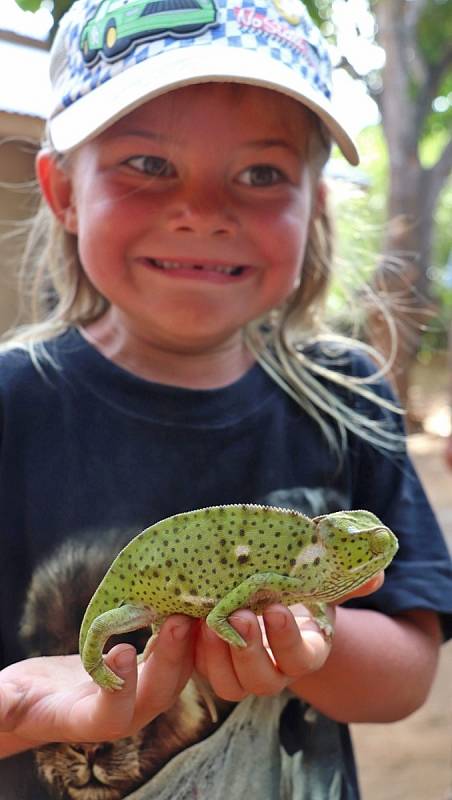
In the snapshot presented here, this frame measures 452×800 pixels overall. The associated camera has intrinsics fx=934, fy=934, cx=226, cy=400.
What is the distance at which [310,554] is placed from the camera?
126 centimetres

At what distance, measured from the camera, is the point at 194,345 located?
1.84 m

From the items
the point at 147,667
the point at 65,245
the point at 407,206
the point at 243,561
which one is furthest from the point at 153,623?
the point at 407,206

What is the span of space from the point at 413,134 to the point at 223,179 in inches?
329

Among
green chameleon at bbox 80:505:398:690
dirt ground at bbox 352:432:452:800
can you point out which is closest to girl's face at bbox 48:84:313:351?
green chameleon at bbox 80:505:398:690

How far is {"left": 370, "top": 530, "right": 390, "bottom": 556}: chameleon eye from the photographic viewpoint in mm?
1251

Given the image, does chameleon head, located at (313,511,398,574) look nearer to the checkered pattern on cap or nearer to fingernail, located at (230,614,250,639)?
fingernail, located at (230,614,250,639)

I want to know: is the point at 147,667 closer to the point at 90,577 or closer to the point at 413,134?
the point at 90,577

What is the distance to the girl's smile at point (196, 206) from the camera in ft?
5.44

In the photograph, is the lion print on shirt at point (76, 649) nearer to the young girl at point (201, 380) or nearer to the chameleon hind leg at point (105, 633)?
the young girl at point (201, 380)

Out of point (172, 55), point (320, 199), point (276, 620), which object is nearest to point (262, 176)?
point (172, 55)

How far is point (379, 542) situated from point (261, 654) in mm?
216

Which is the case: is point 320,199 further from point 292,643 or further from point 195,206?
point 292,643

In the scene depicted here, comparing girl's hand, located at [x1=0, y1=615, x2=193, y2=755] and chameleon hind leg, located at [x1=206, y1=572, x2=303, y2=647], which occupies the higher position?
chameleon hind leg, located at [x1=206, y1=572, x2=303, y2=647]

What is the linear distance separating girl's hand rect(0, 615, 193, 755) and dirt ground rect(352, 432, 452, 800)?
2599 millimetres
